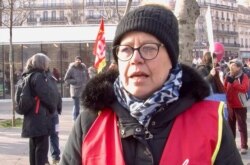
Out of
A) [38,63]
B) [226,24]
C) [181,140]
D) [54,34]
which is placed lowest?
[181,140]

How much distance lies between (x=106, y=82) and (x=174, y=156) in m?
0.53

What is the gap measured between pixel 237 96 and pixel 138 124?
6.78 meters

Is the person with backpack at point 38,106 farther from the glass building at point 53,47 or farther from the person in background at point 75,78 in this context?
the glass building at point 53,47

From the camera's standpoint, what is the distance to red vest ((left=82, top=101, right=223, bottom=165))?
1994 millimetres

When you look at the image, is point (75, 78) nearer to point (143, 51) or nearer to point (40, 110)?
point (40, 110)

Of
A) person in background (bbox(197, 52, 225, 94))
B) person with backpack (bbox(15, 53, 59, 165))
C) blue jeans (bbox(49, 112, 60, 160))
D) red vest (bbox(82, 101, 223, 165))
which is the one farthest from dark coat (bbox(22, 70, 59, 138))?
red vest (bbox(82, 101, 223, 165))

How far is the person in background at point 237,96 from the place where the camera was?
28.2 ft

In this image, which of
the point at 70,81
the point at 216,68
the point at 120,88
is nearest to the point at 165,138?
the point at 120,88

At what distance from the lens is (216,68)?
7.59 metres

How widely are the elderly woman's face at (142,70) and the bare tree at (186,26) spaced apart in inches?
193

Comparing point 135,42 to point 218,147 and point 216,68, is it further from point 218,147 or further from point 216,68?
point 216,68

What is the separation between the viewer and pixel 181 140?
2033 millimetres

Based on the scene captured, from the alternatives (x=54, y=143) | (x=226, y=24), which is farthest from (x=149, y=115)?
(x=226, y=24)

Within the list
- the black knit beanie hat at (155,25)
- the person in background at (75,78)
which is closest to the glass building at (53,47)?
the person in background at (75,78)
